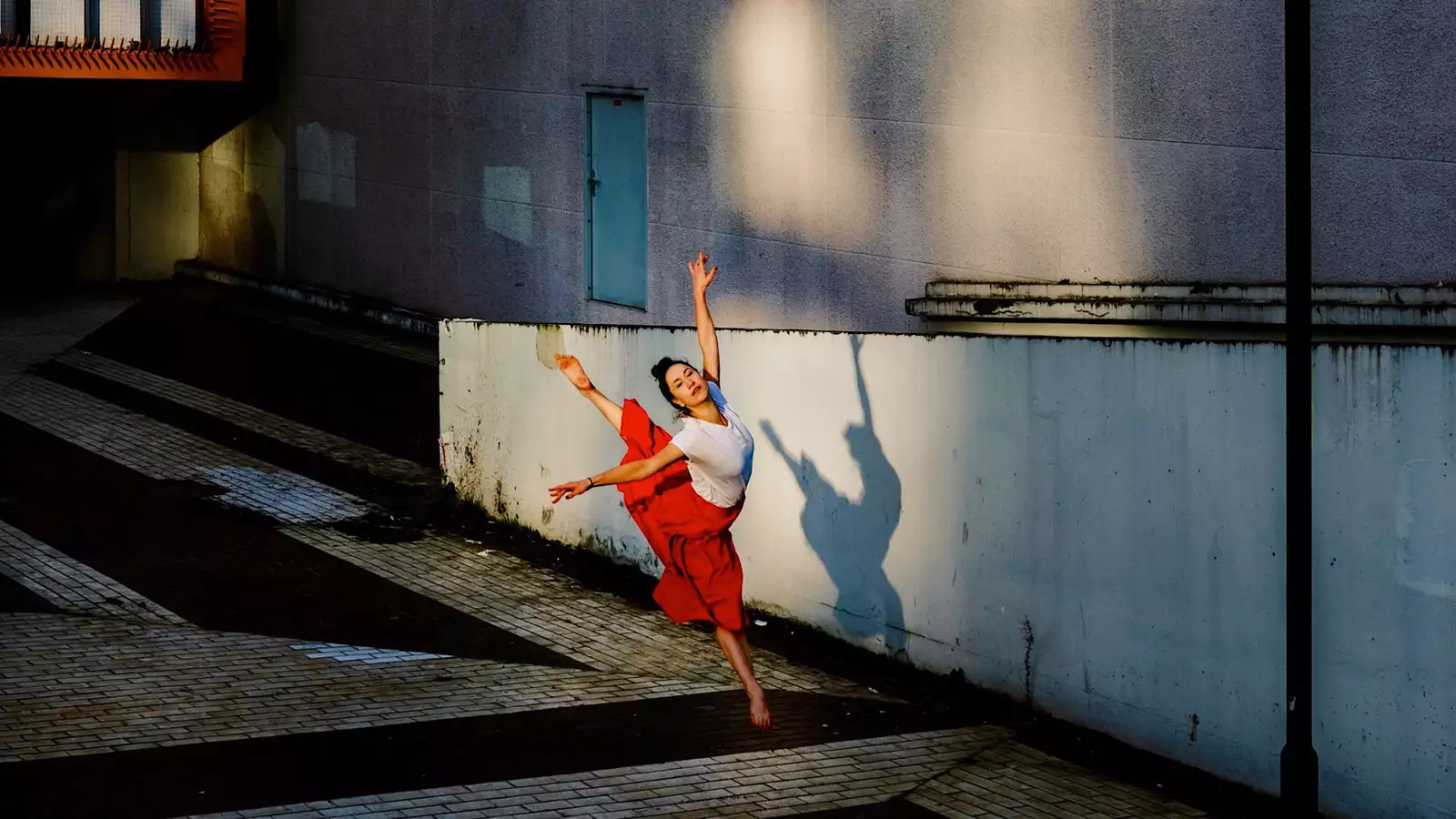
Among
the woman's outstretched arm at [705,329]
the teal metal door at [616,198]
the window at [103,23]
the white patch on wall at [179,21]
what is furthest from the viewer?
the white patch on wall at [179,21]

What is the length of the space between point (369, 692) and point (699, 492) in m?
2.09

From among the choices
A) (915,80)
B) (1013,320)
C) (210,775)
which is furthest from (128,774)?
(915,80)

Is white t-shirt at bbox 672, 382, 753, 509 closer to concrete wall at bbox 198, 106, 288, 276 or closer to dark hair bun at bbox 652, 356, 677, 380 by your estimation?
dark hair bun at bbox 652, 356, 677, 380

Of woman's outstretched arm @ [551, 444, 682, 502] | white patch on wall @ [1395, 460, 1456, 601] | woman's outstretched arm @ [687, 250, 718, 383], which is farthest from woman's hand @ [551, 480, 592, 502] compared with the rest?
white patch on wall @ [1395, 460, 1456, 601]

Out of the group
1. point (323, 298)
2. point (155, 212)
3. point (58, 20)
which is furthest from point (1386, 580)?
point (155, 212)

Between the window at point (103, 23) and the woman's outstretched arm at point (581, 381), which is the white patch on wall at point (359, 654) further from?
the window at point (103, 23)

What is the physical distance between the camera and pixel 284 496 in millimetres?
13695

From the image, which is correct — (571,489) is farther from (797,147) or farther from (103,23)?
(103,23)

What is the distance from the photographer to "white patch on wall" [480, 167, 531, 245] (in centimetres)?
1833

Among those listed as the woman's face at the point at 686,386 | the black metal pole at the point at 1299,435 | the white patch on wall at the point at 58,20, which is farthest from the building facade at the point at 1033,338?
the white patch on wall at the point at 58,20

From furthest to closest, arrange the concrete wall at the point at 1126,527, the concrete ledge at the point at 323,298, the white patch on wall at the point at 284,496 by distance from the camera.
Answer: the concrete ledge at the point at 323,298, the white patch on wall at the point at 284,496, the concrete wall at the point at 1126,527

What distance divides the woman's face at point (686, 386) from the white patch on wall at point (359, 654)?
256 cm

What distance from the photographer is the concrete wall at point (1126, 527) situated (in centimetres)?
755

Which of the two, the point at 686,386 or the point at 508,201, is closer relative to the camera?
the point at 686,386
